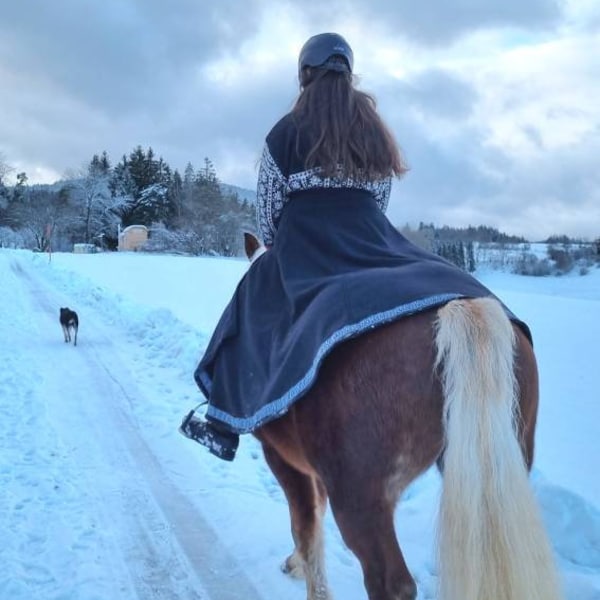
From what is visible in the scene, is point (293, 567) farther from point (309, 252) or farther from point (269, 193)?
point (269, 193)

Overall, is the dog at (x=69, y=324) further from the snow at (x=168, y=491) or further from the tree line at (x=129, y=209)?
the tree line at (x=129, y=209)

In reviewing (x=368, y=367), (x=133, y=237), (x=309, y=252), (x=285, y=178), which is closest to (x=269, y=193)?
(x=285, y=178)

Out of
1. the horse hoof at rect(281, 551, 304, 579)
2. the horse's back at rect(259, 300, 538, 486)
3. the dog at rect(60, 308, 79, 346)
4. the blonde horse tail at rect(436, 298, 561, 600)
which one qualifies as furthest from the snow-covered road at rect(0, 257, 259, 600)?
the dog at rect(60, 308, 79, 346)

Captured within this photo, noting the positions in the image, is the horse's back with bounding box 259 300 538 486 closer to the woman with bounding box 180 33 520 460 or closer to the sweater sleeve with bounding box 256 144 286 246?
the woman with bounding box 180 33 520 460

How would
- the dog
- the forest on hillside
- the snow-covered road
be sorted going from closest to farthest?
the snow-covered road, the dog, the forest on hillside

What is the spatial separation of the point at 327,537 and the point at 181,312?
9042mm

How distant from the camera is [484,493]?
4.92ft

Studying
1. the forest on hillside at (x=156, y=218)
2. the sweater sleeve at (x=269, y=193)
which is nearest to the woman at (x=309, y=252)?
the sweater sleeve at (x=269, y=193)

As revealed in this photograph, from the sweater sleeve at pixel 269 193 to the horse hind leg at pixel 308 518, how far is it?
104 cm

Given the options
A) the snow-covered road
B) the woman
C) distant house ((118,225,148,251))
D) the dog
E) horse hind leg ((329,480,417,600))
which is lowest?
the snow-covered road

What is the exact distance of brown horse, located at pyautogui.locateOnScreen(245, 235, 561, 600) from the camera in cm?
149

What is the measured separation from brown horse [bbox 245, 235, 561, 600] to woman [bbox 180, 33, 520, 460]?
0.16 m

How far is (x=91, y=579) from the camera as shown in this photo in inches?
123

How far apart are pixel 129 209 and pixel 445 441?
63470 mm
